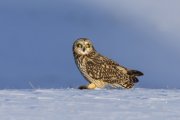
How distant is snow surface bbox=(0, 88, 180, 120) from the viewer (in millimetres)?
7121

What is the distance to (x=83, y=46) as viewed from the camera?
10523 millimetres

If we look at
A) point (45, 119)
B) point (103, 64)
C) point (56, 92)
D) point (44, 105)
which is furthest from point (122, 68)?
point (45, 119)

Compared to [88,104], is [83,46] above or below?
above

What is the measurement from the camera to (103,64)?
10.6 metres

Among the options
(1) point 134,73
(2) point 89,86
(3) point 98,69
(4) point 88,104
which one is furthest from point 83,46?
(4) point 88,104

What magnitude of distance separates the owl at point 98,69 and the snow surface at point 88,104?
78cm

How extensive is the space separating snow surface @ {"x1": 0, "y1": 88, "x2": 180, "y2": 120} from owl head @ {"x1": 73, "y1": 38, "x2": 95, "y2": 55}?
3.17 ft

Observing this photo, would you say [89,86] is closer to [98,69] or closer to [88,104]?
[98,69]

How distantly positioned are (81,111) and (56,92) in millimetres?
2030

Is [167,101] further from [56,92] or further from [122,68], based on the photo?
[122,68]

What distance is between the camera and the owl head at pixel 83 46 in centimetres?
1052

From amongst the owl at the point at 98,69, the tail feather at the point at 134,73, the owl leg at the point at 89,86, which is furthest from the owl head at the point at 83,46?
the tail feather at the point at 134,73

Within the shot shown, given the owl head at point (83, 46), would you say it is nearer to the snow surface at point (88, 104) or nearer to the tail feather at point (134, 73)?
the tail feather at point (134, 73)

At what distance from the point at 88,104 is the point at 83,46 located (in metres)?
2.63
